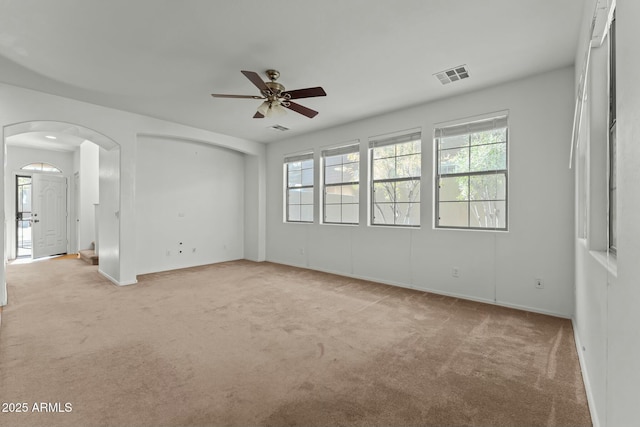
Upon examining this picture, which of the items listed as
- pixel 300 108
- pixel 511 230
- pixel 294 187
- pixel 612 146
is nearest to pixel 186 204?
pixel 294 187

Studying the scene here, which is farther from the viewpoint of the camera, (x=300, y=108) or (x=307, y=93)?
(x=300, y=108)

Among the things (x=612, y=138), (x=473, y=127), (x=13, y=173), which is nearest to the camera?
(x=612, y=138)

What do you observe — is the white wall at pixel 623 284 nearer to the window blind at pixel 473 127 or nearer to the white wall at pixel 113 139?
the window blind at pixel 473 127

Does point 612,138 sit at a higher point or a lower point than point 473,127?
lower

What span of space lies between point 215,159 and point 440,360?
6.07 meters

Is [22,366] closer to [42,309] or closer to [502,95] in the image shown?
[42,309]

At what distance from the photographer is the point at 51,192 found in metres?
7.62

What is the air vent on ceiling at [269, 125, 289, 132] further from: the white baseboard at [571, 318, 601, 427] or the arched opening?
the white baseboard at [571, 318, 601, 427]

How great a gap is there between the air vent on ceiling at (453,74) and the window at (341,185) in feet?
6.43

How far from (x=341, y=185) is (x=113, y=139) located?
3.93 m

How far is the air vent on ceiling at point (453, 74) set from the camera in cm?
334

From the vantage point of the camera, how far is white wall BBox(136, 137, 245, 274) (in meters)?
5.64

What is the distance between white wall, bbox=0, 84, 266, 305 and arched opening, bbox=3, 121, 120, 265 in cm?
193

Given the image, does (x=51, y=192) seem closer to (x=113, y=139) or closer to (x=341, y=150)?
(x=113, y=139)
